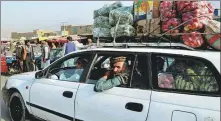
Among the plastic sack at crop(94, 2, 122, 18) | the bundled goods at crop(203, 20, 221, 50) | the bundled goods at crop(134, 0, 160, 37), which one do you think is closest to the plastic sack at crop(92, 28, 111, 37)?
the plastic sack at crop(94, 2, 122, 18)

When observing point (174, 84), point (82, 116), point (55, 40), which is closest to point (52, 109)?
point (82, 116)

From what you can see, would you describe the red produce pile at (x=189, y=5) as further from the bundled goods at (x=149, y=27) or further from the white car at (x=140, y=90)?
the white car at (x=140, y=90)

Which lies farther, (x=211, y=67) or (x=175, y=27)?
(x=175, y=27)

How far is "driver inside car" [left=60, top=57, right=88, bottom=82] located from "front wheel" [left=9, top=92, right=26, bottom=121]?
1.04m

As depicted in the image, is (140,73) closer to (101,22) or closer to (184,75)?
(184,75)

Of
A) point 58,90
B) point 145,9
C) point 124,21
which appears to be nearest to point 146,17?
point 145,9

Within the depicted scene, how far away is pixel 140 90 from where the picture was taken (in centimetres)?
366

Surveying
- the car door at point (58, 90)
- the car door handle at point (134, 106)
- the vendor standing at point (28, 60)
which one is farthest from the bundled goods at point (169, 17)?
the vendor standing at point (28, 60)

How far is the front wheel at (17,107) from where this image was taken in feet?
17.8

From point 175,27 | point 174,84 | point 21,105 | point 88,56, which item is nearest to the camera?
point 174,84

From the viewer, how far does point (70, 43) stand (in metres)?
10.0

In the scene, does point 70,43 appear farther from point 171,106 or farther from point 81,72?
point 171,106

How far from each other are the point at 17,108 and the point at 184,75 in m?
3.36

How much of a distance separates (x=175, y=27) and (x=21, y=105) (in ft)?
10.1
